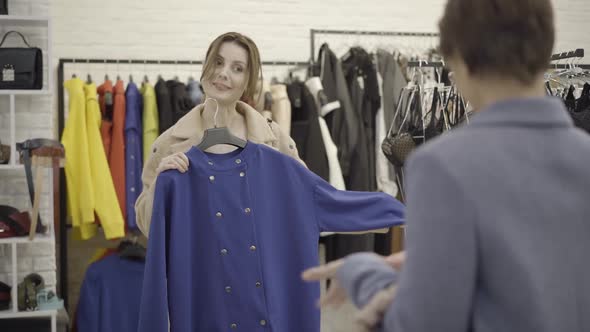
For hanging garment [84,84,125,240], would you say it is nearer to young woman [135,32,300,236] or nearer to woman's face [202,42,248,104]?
young woman [135,32,300,236]

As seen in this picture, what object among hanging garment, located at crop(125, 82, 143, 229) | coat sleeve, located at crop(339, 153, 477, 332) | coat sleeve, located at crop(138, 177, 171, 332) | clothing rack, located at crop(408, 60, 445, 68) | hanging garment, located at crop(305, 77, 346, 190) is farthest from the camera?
hanging garment, located at crop(305, 77, 346, 190)

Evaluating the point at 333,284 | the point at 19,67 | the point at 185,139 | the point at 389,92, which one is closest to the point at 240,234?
the point at 185,139

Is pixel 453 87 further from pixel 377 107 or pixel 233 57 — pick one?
pixel 377 107

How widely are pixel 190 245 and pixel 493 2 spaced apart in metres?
1.73

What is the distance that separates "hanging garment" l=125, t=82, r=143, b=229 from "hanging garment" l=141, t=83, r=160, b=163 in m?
0.04

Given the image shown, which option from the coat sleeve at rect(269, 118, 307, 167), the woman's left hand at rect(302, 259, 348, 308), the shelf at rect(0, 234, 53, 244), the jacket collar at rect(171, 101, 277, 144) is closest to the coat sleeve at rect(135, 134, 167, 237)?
the jacket collar at rect(171, 101, 277, 144)

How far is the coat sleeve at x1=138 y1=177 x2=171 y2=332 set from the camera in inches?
107

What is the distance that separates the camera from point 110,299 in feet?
16.3

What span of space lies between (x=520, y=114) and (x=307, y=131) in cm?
399

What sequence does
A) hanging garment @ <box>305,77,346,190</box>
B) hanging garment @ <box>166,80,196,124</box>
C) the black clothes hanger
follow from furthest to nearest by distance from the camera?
1. hanging garment @ <box>305,77,346,190</box>
2. hanging garment @ <box>166,80,196,124</box>
3. the black clothes hanger

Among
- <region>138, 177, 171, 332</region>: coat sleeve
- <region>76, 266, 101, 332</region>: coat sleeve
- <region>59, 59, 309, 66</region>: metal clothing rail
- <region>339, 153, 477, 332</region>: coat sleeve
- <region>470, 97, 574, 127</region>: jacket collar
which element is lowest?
<region>76, 266, 101, 332</region>: coat sleeve

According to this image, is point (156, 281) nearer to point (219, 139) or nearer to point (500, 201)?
point (219, 139)

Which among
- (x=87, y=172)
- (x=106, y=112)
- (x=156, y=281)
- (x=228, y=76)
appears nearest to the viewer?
(x=156, y=281)

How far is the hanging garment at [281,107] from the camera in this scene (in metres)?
5.26
